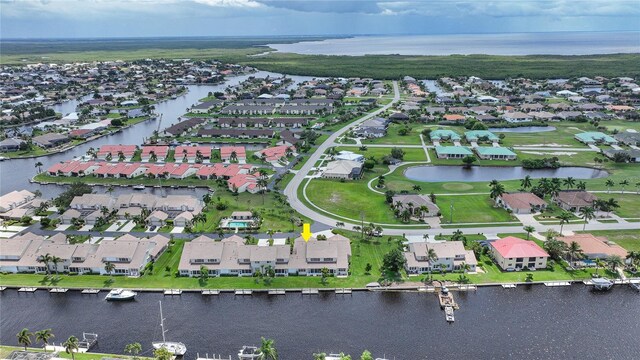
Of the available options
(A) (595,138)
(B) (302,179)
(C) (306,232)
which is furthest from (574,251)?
(A) (595,138)

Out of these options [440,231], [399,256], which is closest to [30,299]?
[399,256]

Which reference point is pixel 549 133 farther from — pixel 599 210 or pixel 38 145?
pixel 38 145

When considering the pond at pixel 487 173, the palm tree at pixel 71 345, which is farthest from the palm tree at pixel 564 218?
the palm tree at pixel 71 345

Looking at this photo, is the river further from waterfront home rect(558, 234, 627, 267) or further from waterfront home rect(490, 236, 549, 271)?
waterfront home rect(558, 234, 627, 267)

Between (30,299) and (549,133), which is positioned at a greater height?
(549,133)

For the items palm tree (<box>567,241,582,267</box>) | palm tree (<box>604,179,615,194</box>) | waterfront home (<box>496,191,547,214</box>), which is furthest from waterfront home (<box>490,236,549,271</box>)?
palm tree (<box>604,179,615,194</box>)

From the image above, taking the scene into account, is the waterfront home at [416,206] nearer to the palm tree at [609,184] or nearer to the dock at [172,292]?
the palm tree at [609,184]
